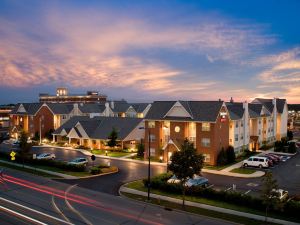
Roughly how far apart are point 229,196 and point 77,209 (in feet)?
50.5

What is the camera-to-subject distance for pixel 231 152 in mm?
57188

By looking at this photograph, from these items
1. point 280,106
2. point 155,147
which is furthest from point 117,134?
point 280,106

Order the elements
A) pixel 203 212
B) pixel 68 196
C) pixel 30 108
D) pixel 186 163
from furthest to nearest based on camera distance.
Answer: pixel 30 108 → pixel 68 196 → pixel 186 163 → pixel 203 212

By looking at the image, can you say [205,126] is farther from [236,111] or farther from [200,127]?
[236,111]

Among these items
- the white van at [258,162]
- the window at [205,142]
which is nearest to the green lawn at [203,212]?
the window at [205,142]

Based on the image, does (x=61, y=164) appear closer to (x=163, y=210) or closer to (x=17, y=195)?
(x=17, y=195)

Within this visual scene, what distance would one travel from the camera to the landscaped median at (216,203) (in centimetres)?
2870

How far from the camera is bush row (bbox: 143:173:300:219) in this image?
28784 mm

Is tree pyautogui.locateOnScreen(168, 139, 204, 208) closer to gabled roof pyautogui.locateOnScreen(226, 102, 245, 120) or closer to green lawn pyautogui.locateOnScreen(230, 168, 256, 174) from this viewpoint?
green lawn pyautogui.locateOnScreen(230, 168, 256, 174)

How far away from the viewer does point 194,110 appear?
57812 millimetres

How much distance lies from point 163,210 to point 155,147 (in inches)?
1183

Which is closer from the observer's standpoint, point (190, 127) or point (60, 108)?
point (190, 127)

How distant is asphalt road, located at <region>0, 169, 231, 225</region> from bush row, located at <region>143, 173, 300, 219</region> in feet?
15.8

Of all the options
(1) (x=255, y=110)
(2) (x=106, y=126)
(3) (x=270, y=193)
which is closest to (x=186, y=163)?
(3) (x=270, y=193)
